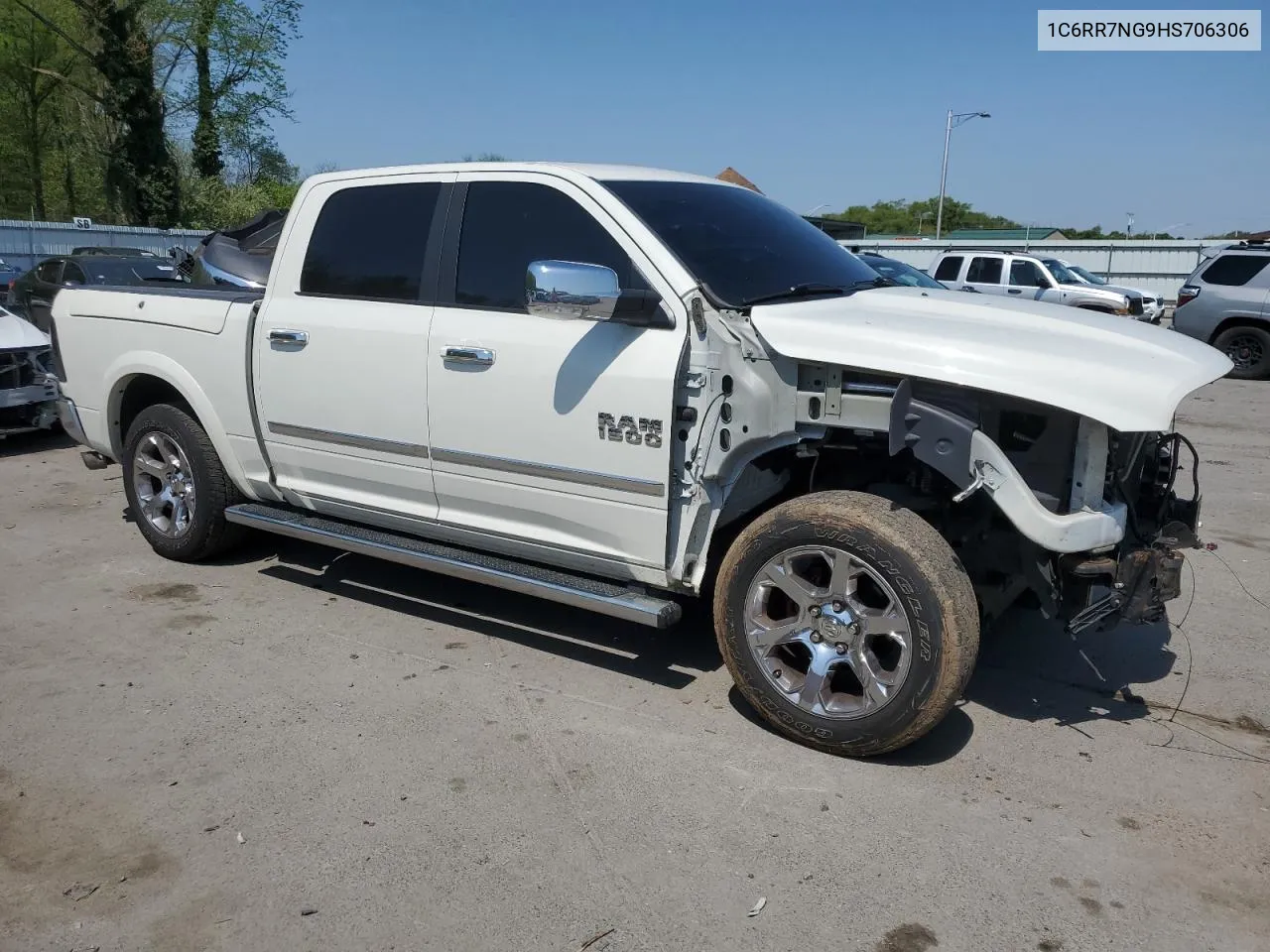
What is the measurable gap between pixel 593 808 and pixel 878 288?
2.49 meters

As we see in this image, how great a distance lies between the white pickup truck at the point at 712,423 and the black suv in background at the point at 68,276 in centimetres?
1003

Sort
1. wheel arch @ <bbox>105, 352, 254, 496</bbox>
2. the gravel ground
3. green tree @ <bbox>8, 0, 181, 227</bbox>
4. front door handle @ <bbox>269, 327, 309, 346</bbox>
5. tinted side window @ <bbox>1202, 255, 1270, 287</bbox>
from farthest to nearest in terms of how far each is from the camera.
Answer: green tree @ <bbox>8, 0, 181, 227</bbox>, tinted side window @ <bbox>1202, 255, 1270, 287</bbox>, wheel arch @ <bbox>105, 352, 254, 496</bbox>, front door handle @ <bbox>269, 327, 309, 346</bbox>, the gravel ground

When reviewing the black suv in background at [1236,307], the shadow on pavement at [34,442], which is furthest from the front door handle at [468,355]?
the black suv in background at [1236,307]

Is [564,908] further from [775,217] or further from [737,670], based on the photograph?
[775,217]

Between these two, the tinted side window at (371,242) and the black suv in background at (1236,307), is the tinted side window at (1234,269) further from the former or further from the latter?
the tinted side window at (371,242)

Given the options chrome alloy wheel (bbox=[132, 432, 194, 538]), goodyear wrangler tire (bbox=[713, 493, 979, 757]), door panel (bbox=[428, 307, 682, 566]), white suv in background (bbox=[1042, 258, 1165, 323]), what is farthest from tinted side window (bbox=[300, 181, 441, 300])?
white suv in background (bbox=[1042, 258, 1165, 323])

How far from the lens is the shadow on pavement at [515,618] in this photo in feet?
15.0

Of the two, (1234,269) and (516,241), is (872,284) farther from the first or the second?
(1234,269)

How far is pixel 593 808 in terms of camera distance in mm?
3379

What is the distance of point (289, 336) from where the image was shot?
488 cm

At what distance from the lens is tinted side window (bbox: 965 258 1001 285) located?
20.4 m

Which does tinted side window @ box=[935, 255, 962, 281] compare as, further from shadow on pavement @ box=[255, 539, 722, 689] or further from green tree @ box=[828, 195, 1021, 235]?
green tree @ box=[828, 195, 1021, 235]

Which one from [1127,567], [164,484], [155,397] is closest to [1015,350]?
[1127,567]

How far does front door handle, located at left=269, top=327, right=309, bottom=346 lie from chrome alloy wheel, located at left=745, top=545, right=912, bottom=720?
2474mm
